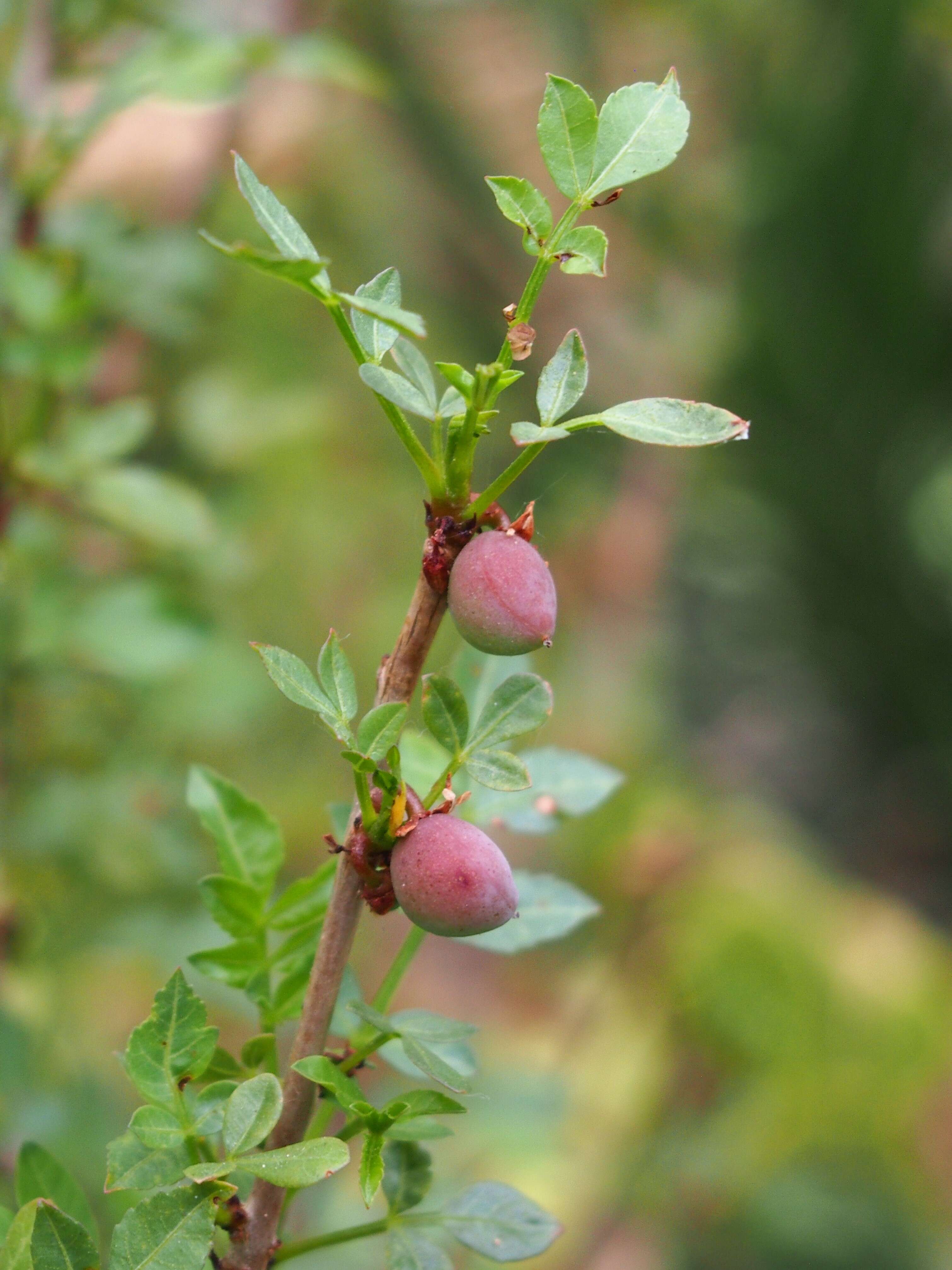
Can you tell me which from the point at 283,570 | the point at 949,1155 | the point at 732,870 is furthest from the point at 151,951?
the point at 949,1155

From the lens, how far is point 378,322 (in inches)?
8.5

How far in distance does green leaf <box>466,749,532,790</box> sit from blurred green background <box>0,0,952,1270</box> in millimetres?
51

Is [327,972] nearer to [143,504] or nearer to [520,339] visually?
[520,339]

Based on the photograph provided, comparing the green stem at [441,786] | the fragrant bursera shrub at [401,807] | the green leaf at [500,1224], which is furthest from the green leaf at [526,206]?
the green leaf at [500,1224]

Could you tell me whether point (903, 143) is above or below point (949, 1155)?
above

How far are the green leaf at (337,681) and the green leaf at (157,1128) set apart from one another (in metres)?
0.08

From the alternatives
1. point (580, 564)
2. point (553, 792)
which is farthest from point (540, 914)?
point (580, 564)

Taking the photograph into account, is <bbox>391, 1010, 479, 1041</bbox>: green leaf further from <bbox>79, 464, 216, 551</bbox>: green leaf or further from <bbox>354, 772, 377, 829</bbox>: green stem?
<bbox>79, 464, 216, 551</bbox>: green leaf

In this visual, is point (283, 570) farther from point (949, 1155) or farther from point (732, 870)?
point (949, 1155)

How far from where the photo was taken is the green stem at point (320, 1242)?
0.73 ft

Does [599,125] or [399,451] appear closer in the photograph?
[599,125]

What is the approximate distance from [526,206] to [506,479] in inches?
2.1

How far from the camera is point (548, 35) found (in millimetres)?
1623

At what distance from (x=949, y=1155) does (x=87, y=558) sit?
114cm
